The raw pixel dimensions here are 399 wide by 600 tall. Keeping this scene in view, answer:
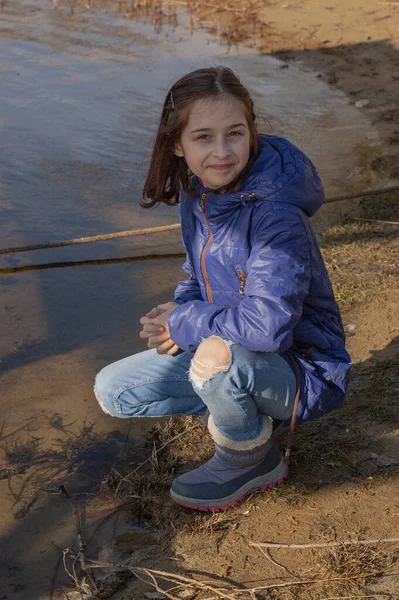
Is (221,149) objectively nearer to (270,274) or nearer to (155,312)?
(270,274)

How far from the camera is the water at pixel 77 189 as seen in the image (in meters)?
3.58

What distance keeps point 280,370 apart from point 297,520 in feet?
1.77

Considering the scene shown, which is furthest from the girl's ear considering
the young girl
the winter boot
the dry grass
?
the dry grass

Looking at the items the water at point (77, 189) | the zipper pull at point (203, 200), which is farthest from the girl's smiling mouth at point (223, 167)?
the water at point (77, 189)

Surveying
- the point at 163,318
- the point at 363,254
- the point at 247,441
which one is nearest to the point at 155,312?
the point at 163,318

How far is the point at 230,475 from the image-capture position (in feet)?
9.59

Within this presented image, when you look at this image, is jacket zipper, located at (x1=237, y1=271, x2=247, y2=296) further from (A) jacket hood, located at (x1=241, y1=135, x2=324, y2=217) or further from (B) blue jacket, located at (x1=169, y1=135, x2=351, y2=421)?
(A) jacket hood, located at (x1=241, y1=135, x2=324, y2=217)

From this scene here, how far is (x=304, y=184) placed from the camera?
266 cm

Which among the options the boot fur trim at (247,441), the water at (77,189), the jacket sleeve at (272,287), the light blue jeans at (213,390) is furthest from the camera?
the water at (77,189)

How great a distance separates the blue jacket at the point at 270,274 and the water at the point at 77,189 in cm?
103

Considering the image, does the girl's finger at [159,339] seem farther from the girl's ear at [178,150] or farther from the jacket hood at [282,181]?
the girl's ear at [178,150]

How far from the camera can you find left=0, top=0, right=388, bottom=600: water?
11.7ft

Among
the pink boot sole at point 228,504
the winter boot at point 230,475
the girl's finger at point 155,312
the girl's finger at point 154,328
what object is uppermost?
the girl's finger at point 155,312

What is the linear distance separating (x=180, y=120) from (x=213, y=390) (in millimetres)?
964
